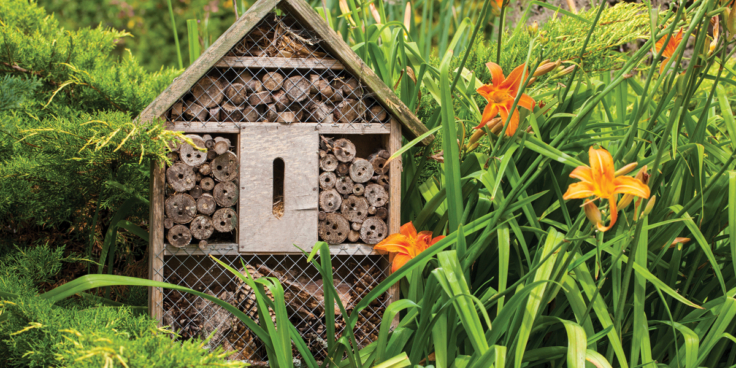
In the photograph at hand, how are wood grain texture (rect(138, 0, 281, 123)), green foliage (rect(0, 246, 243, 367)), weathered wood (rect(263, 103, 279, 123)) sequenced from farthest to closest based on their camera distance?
weathered wood (rect(263, 103, 279, 123))
wood grain texture (rect(138, 0, 281, 123))
green foliage (rect(0, 246, 243, 367))

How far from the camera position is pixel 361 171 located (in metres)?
1.17

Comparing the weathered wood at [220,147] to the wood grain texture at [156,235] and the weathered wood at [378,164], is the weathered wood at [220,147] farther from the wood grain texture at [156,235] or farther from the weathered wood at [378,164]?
the weathered wood at [378,164]

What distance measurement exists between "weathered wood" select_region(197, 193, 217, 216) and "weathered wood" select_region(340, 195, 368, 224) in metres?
0.33

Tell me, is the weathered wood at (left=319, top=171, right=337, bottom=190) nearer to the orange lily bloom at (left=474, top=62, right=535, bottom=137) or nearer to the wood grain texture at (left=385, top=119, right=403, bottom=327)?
the wood grain texture at (left=385, top=119, right=403, bottom=327)

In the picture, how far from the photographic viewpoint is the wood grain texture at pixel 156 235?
1.09 meters

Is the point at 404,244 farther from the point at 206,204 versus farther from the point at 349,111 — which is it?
the point at 206,204

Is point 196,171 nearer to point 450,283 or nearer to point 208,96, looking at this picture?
point 208,96

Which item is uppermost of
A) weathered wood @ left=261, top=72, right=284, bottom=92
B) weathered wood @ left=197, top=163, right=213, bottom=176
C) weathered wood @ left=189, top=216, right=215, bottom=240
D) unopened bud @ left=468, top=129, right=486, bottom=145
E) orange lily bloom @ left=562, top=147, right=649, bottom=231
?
weathered wood @ left=261, top=72, right=284, bottom=92

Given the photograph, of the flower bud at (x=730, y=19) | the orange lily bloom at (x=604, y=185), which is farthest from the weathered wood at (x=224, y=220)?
the flower bud at (x=730, y=19)

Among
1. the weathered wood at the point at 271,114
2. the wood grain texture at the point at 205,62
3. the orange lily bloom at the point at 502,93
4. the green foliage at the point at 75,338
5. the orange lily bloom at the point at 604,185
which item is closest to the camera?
the orange lily bloom at the point at 604,185

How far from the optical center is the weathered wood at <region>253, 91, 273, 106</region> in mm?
1154

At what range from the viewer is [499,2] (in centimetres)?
90

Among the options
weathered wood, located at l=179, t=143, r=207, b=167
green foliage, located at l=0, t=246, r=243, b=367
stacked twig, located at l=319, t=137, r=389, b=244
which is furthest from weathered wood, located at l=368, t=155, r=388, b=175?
green foliage, located at l=0, t=246, r=243, b=367

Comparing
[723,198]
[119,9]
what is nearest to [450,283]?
[723,198]
